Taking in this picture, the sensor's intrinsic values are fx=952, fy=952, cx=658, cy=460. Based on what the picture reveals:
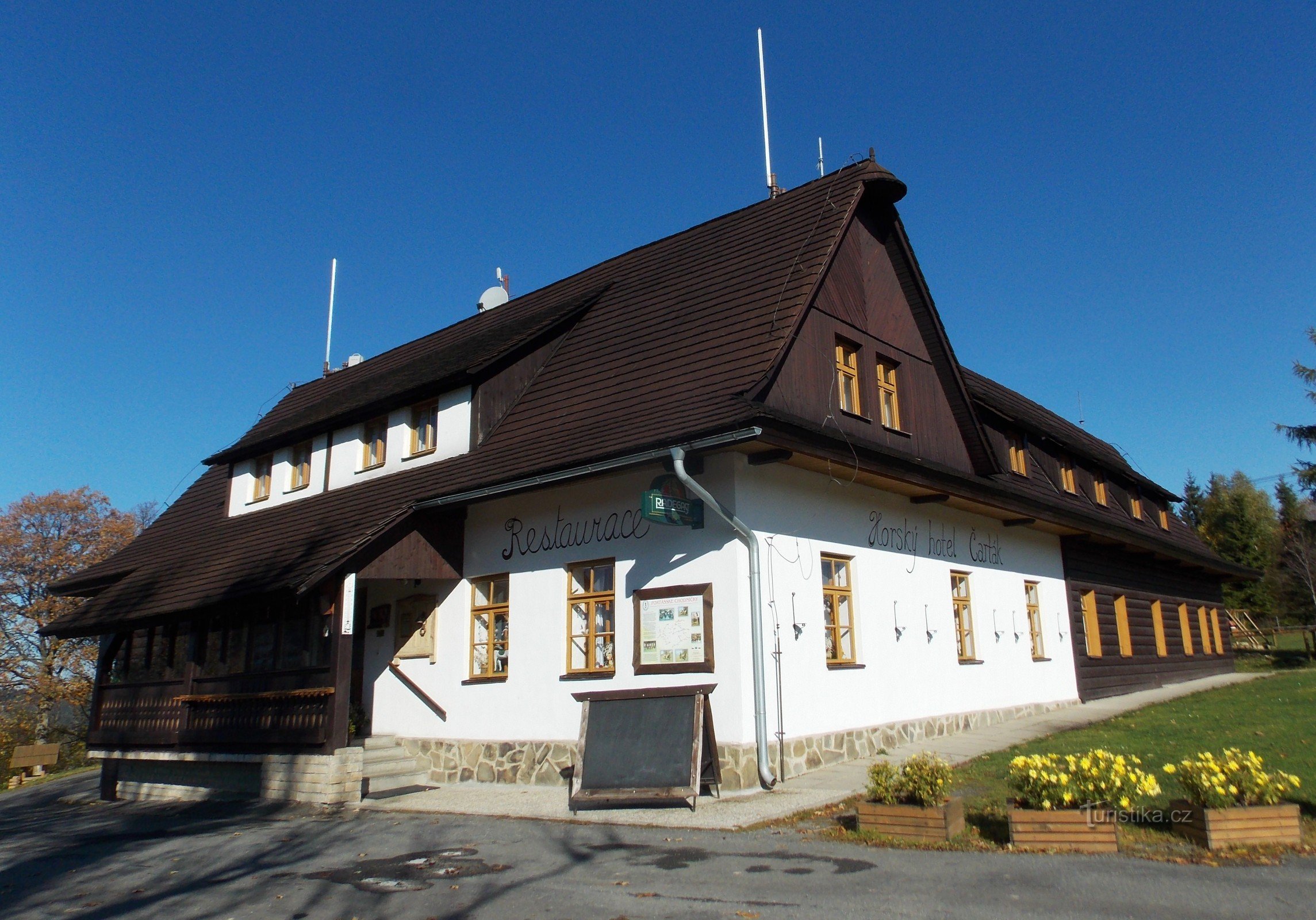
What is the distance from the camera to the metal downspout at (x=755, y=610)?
35.9 ft

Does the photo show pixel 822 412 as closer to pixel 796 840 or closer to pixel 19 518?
pixel 796 840

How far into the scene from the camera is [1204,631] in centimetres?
2747

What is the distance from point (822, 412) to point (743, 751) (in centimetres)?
465

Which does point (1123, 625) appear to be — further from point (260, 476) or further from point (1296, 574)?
point (1296, 574)

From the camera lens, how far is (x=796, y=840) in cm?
820

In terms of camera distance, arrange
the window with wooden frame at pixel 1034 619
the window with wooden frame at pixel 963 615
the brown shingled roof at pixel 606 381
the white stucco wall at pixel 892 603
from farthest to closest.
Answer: the window with wooden frame at pixel 1034 619 < the window with wooden frame at pixel 963 615 < the brown shingled roof at pixel 606 381 < the white stucco wall at pixel 892 603

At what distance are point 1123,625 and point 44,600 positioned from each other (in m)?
36.0

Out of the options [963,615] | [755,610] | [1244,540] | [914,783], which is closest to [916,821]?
[914,783]

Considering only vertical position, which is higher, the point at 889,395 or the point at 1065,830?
the point at 889,395

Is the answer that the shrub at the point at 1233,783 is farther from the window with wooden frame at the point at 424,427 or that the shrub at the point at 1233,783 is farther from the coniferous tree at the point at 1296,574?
the coniferous tree at the point at 1296,574

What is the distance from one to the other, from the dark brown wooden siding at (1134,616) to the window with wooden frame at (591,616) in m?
11.2

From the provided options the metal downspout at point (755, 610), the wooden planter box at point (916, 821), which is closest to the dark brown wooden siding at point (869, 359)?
the metal downspout at point (755, 610)

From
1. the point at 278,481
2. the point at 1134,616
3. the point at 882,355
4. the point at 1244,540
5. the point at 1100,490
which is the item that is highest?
the point at 1244,540

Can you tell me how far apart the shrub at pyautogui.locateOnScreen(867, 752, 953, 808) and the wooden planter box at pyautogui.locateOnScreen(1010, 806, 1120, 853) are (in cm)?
70
